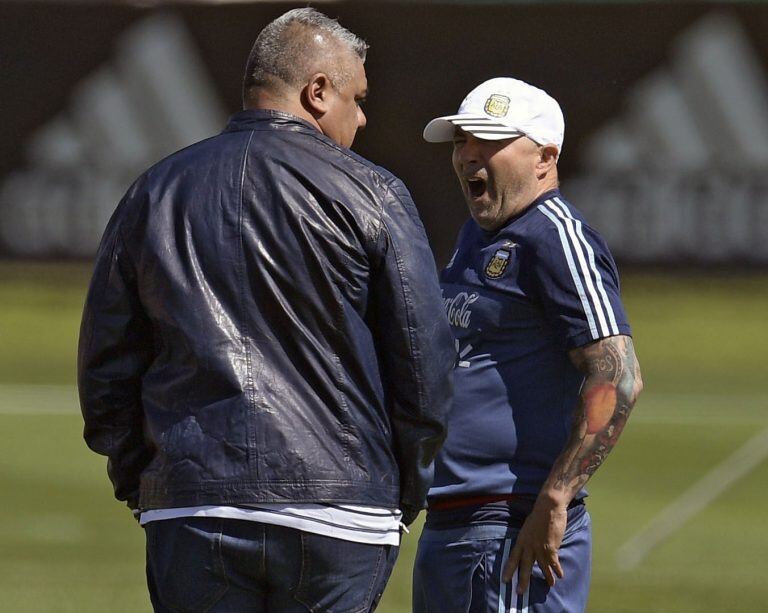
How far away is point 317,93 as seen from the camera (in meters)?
3.21

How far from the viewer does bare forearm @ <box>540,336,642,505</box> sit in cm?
345

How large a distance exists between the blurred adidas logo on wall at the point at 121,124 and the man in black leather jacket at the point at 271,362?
37.7 ft

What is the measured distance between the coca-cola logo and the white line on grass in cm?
377

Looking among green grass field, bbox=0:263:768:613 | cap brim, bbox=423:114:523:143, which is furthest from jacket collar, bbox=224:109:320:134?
green grass field, bbox=0:263:768:613

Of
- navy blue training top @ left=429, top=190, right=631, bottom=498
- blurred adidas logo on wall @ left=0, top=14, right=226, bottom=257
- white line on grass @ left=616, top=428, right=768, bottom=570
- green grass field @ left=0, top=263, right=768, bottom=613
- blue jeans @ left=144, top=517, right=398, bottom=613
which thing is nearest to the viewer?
blue jeans @ left=144, top=517, right=398, bottom=613

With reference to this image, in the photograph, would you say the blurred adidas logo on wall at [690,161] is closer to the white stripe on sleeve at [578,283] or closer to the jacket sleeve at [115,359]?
the white stripe on sleeve at [578,283]

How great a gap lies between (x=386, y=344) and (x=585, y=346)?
0.61 meters

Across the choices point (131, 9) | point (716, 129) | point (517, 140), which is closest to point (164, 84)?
point (131, 9)

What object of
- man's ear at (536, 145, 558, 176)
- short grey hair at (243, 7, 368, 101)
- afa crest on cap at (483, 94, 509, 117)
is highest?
short grey hair at (243, 7, 368, 101)

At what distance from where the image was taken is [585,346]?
346 cm

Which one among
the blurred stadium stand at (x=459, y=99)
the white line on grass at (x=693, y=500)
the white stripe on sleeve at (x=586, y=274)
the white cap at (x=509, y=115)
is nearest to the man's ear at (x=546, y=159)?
the white cap at (x=509, y=115)

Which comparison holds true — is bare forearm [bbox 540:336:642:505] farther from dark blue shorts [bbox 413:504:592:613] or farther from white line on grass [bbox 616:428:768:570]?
white line on grass [bbox 616:428:768:570]

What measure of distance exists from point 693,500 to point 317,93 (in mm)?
5919

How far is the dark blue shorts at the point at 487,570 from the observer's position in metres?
3.57
